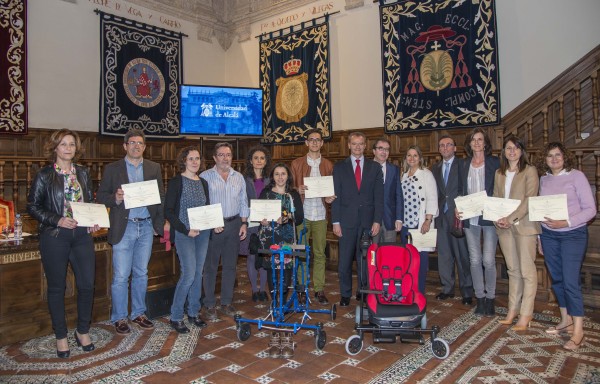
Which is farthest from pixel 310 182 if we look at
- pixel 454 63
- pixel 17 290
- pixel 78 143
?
pixel 454 63

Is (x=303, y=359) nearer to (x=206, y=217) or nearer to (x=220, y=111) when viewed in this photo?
(x=206, y=217)

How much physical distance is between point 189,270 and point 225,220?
554 millimetres

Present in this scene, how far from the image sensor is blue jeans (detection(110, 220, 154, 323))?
3.66m

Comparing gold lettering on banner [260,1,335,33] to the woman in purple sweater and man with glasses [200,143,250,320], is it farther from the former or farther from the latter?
the woman in purple sweater

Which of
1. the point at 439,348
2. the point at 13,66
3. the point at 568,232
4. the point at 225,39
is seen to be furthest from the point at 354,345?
the point at 225,39

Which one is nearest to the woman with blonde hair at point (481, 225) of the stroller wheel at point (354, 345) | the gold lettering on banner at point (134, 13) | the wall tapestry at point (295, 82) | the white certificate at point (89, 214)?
the stroller wheel at point (354, 345)

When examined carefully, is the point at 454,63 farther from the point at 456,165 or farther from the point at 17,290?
the point at 17,290

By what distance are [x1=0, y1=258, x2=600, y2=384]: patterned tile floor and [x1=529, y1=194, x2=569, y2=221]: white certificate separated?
100cm

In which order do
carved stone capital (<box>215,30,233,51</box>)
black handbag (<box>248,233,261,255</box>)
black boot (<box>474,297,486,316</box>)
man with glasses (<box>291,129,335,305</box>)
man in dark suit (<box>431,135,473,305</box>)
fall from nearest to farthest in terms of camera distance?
black handbag (<box>248,233,261,255</box>) → black boot (<box>474,297,486,316</box>) → man in dark suit (<box>431,135,473,305</box>) → man with glasses (<box>291,129,335,305</box>) → carved stone capital (<box>215,30,233,51</box>)

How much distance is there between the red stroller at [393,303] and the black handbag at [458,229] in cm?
93

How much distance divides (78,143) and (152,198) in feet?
2.27

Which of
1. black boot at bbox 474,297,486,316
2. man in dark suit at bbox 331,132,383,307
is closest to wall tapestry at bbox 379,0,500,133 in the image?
man in dark suit at bbox 331,132,383,307

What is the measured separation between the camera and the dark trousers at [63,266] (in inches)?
121

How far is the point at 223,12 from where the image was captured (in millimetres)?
9430
